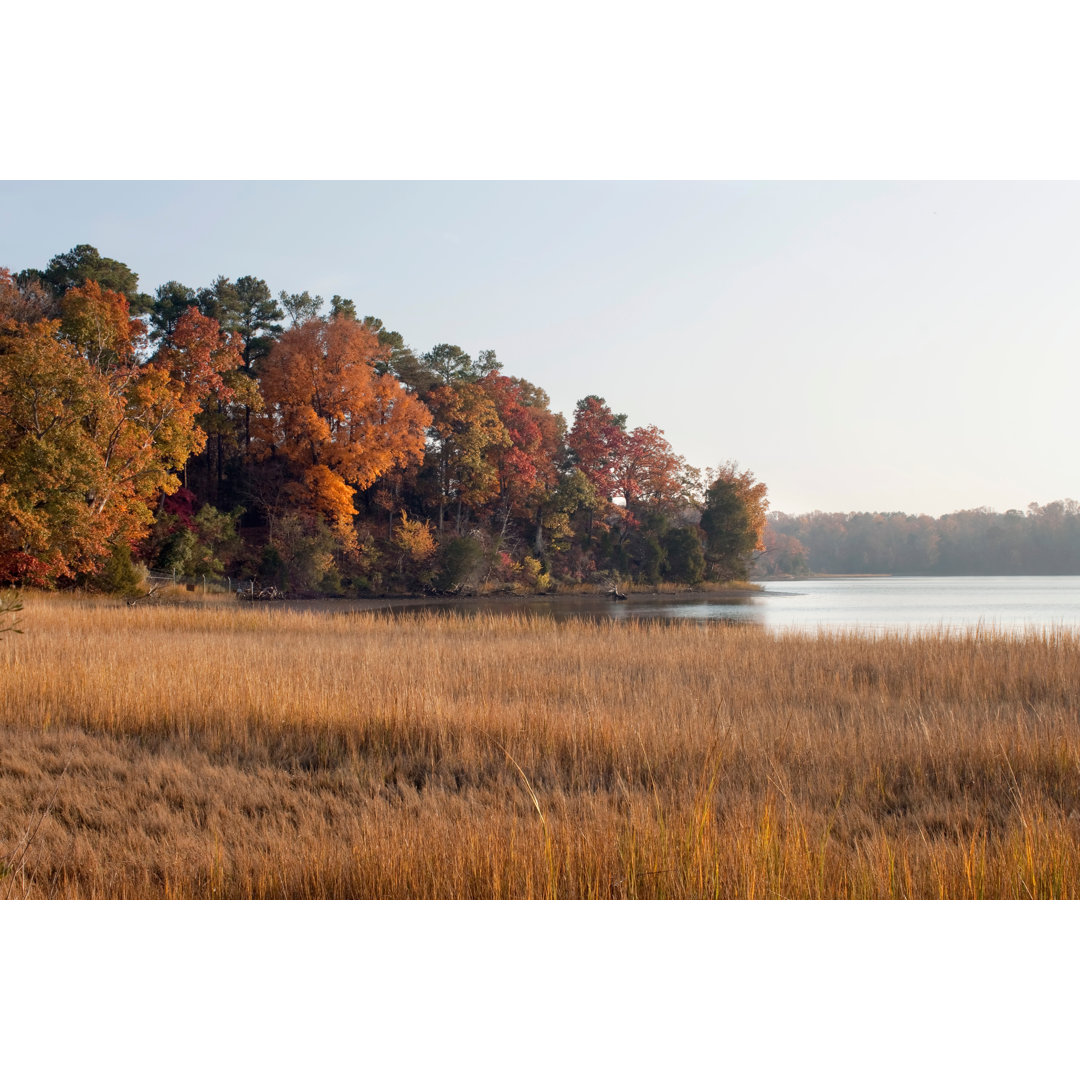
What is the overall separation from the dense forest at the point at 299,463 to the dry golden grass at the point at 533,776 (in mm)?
13774

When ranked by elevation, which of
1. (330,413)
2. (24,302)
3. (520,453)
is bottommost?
(520,453)

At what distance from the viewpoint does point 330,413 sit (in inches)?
1364

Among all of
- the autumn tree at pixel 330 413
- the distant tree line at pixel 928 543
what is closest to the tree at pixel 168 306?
the autumn tree at pixel 330 413

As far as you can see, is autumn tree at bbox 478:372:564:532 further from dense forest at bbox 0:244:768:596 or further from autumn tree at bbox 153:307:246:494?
autumn tree at bbox 153:307:246:494

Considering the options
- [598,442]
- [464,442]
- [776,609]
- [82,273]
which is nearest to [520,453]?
[464,442]

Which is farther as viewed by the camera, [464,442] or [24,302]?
[464,442]

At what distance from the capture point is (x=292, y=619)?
60.6ft

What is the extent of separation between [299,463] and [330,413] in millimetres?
2845

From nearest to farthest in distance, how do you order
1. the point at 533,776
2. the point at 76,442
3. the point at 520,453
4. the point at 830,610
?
1. the point at 533,776
2. the point at 76,442
3. the point at 830,610
4. the point at 520,453

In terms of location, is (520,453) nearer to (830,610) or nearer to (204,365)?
(204,365)

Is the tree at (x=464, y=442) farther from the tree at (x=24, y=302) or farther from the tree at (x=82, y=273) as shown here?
the tree at (x=24, y=302)

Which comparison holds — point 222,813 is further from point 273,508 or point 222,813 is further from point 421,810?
point 273,508

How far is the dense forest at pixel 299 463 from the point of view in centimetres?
2227

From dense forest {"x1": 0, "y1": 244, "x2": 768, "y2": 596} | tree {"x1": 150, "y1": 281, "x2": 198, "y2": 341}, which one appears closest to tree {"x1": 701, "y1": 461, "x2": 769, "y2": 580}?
dense forest {"x1": 0, "y1": 244, "x2": 768, "y2": 596}
